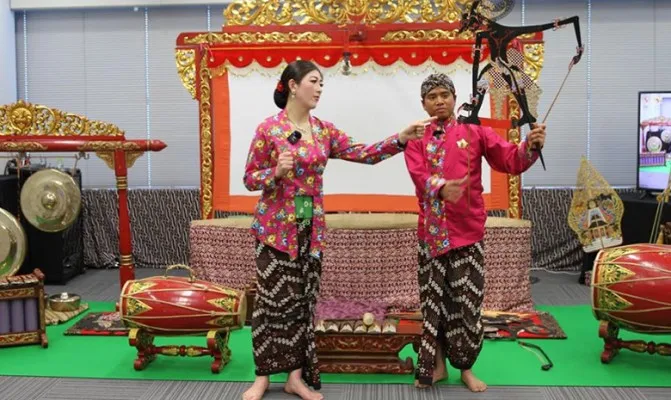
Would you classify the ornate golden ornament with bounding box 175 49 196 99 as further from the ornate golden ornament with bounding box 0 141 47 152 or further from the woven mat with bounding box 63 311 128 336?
the woven mat with bounding box 63 311 128 336

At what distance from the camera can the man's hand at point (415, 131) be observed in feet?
9.51

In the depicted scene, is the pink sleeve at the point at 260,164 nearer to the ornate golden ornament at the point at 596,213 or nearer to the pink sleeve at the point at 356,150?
the pink sleeve at the point at 356,150

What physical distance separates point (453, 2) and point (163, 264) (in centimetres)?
326

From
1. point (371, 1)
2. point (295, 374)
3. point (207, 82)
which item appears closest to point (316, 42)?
point (371, 1)

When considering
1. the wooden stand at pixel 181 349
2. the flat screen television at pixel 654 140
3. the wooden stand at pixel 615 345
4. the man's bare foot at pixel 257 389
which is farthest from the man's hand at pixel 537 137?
the flat screen television at pixel 654 140

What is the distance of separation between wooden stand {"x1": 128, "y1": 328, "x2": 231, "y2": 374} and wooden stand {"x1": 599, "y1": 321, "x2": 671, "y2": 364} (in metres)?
1.85

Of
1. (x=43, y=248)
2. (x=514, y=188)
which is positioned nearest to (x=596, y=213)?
(x=514, y=188)

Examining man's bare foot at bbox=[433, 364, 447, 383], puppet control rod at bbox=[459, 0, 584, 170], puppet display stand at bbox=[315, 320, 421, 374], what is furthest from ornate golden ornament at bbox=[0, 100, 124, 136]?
man's bare foot at bbox=[433, 364, 447, 383]

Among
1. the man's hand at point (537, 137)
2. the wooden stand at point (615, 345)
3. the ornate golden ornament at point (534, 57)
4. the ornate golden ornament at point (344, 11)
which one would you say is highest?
the ornate golden ornament at point (344, 11)

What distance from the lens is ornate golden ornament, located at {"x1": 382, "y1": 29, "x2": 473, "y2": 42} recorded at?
14.6ft

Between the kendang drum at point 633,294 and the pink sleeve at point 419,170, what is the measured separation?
43.5 inches

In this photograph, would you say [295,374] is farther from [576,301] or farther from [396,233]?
[576,301]

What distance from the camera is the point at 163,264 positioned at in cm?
607

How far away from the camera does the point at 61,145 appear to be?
13.8ft
